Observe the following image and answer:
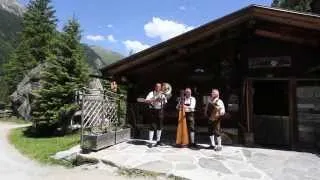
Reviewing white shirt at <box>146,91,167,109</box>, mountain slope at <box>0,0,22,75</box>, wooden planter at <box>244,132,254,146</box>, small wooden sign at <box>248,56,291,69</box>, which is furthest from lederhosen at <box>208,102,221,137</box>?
mountain slope at <box>0,0,22,75</box>

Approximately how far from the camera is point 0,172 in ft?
34.8

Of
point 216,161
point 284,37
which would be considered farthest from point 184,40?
point 216,161

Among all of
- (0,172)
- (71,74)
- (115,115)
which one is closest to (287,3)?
(71,74)

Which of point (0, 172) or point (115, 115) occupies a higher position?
point (115, 115)

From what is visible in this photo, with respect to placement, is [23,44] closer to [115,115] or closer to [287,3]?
[287,3]

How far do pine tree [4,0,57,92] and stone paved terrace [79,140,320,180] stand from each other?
101 ft

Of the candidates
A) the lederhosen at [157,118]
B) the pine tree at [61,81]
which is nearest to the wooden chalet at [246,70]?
the lederhosen at [157,118]

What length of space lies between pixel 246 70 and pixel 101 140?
5397mm

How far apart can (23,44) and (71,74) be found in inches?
1033

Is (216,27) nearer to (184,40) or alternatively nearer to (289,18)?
(184,40)

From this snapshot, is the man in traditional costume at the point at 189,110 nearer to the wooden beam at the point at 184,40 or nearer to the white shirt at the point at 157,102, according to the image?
the white shirt at the point at 157,102

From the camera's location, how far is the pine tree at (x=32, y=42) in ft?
137

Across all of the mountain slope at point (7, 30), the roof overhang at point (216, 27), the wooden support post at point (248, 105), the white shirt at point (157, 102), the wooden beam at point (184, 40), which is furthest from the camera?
the mountain slope at point (7, 30)

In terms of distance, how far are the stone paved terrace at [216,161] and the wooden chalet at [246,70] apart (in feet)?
4.38
